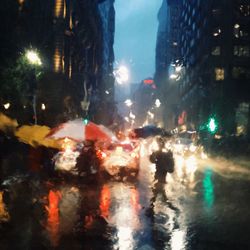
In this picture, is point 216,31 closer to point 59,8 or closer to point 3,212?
point 59,8

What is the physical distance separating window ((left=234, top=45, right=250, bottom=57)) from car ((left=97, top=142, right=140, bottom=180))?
47222mm

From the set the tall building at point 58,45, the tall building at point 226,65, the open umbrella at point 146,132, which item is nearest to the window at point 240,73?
the tall building at point 226,65

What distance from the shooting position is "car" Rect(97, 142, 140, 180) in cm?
1831

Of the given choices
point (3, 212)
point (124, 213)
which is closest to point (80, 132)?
point (124, 213)

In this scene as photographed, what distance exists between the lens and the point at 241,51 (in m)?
62.0

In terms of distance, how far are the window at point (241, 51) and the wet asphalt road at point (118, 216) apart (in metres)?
48.0

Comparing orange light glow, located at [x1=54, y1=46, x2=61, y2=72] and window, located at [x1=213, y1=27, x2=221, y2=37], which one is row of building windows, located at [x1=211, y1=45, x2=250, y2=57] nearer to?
window, located at [x1=213, y1=27, x2=221, y2=37]

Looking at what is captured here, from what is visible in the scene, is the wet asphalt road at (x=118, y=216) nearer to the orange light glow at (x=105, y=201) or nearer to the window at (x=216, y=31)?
the orange light glow at (x=105, y=201)

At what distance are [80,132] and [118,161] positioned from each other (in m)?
2.17

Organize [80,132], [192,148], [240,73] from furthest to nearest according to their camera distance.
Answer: [240,73], [192,148], [80,132]

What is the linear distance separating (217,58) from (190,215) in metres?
52.4

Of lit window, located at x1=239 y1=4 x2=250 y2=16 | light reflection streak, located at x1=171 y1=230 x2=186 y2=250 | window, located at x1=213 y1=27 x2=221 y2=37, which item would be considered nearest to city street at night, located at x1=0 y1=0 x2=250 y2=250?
light reflection streak, located at x1=171 y1=230 x2=186 y2=250

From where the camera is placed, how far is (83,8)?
56.6 meters

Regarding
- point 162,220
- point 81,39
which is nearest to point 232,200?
point 162,220
